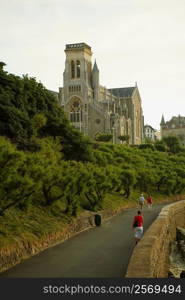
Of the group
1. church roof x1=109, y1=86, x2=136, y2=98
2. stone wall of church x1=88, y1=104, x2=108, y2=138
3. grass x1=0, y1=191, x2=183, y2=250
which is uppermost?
church roof x1=109, y1=86, x2=136, y2=98

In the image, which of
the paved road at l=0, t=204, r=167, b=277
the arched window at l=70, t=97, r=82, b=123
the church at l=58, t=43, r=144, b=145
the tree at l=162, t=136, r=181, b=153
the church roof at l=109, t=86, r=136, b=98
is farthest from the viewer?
the church roof at l=109, t=86, r=136, b=98

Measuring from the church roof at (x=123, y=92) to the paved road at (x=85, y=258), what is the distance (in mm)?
101571

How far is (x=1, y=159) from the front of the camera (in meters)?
20.1

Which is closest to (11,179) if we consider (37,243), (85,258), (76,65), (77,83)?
(37,243)

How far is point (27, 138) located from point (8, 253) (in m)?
21.8

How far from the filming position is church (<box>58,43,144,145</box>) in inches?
4218

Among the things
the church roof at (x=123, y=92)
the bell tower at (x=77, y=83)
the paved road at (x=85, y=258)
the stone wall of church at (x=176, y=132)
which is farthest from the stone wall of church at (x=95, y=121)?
the paved road at (x=85, y=258)

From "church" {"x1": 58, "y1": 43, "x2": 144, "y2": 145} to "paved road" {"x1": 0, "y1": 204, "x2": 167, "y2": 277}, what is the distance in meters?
79.5

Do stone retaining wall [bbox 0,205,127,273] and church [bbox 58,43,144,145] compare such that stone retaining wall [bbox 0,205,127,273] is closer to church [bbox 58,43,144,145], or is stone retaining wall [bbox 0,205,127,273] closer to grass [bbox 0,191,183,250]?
grass [bbox 0,191,183,250]

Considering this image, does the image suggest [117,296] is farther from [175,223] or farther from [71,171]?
[175,223]

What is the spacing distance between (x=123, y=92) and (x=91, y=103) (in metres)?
20.7

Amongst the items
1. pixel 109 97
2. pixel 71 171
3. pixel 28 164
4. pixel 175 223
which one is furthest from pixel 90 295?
pixel 109 97

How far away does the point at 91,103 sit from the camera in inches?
4323

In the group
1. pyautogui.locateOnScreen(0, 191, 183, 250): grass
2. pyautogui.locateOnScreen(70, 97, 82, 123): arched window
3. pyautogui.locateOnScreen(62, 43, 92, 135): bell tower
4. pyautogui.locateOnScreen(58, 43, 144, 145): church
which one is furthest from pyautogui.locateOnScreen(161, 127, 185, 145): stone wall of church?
pyautogui.locateOnScreen(0, 191, 183, 250): grass
